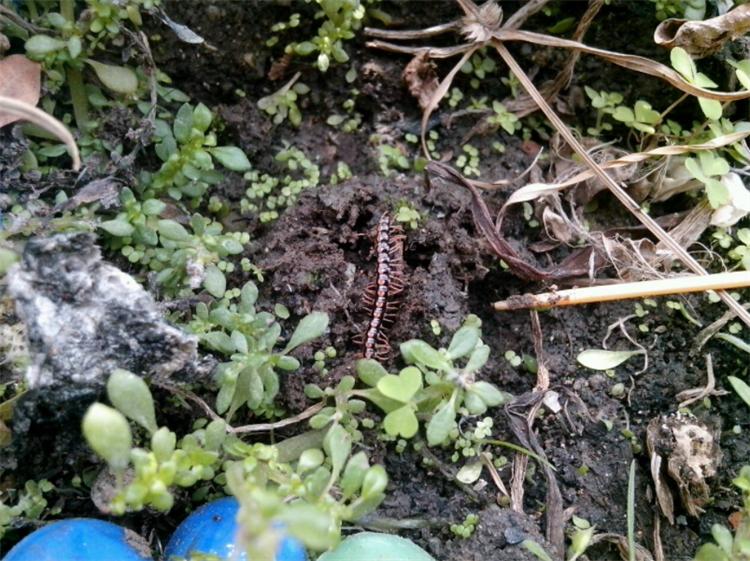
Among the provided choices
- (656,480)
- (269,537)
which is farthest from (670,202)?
(269,537)

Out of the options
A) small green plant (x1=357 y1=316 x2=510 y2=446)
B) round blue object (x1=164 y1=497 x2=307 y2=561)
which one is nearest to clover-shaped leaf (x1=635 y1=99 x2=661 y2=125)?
small green plant (x1=357 y1=316 x2=510 y2=446)

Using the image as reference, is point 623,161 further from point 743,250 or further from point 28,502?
point 28,502

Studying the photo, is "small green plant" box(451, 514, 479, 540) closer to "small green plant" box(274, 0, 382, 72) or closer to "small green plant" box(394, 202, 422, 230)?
"small green plant" box(394, 202, 422, 230)

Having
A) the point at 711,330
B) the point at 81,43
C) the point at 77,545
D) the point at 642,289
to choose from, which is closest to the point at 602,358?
the point at 642,289

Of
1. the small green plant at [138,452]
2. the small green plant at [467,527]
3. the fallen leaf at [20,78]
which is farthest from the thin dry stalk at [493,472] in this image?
the fallen leaf at [20,78]

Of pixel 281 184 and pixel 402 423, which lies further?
pixel 281 184

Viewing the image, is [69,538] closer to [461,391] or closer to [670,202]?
[461,391]

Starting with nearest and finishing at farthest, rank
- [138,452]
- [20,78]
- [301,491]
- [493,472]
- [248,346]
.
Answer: [138,452] → [301,491] → [248,346] → [493,472] → [20,78]
